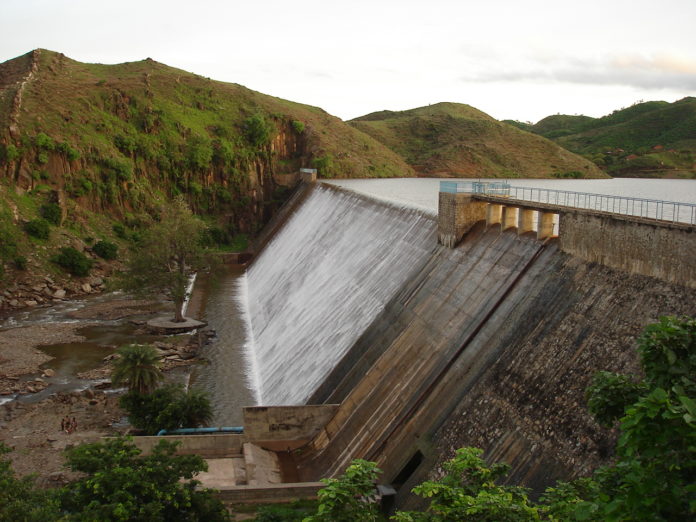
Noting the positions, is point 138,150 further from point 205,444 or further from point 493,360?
point 493,360

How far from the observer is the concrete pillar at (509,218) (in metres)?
26.1

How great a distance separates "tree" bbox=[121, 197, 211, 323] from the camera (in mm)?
47062

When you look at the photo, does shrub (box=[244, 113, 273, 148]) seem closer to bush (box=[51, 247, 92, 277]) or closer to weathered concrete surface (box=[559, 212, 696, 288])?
bush (box=[51, 247, 92, 277])

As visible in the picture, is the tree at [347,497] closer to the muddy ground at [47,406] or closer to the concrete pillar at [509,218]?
the muddy ground at [47,406]

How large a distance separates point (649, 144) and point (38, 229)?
231ft

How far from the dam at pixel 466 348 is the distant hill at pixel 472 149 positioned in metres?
64.1

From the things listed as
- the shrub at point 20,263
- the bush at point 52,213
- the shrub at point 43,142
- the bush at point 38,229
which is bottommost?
the shrub at point 20,263

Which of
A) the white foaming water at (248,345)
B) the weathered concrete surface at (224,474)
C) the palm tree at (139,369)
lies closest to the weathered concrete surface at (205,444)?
the weathered concrete surface at (224,474)

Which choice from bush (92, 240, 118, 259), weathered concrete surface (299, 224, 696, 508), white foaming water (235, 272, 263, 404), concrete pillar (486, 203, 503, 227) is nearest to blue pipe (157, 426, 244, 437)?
weathered concrete surface (299, 224, 696, 508)

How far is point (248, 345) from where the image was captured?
40938 mm

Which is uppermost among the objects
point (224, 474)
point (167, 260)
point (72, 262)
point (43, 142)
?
point (43, 142)

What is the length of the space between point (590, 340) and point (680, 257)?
10.2 feet

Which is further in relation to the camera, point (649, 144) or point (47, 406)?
point (649, 144)

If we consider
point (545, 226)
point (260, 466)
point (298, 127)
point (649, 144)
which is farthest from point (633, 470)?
point (649, 144)
